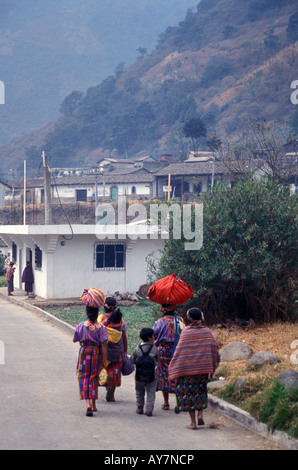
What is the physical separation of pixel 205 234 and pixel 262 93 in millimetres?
115313

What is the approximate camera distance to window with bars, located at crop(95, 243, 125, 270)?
86.8ft

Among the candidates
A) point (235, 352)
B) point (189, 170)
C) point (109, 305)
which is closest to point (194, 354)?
point (109, 305)

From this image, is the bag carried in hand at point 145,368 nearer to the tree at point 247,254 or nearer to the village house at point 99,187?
the tree at point 247,254

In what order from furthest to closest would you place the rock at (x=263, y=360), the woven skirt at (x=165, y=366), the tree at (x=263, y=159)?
the tree at (x=263, y=159) → the rock at (x=263, y=360) → the woven skirt at (x=165, y=366)

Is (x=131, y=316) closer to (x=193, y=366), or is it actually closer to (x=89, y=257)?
(x=89, y=257)

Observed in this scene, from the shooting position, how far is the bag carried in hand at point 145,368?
9.03 metres

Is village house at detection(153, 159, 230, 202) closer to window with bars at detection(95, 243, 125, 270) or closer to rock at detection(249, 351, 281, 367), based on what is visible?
window with bars at detection(95, 243, 125, 270)

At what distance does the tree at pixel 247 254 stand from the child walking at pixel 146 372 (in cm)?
495

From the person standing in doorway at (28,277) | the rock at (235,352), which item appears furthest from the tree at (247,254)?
the person standing in doorway at (28,277)

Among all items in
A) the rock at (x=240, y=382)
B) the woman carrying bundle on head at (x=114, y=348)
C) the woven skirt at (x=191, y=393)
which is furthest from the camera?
the woman carrying bundle on head at (x=114, y=348)

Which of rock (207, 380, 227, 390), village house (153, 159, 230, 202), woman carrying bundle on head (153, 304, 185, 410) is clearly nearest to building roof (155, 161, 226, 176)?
village house (153, 159, 230, 202)

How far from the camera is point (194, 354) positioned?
8430mm

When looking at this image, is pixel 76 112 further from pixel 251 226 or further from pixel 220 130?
pixel 251 226

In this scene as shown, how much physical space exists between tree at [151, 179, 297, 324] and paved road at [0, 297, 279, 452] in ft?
11.1
